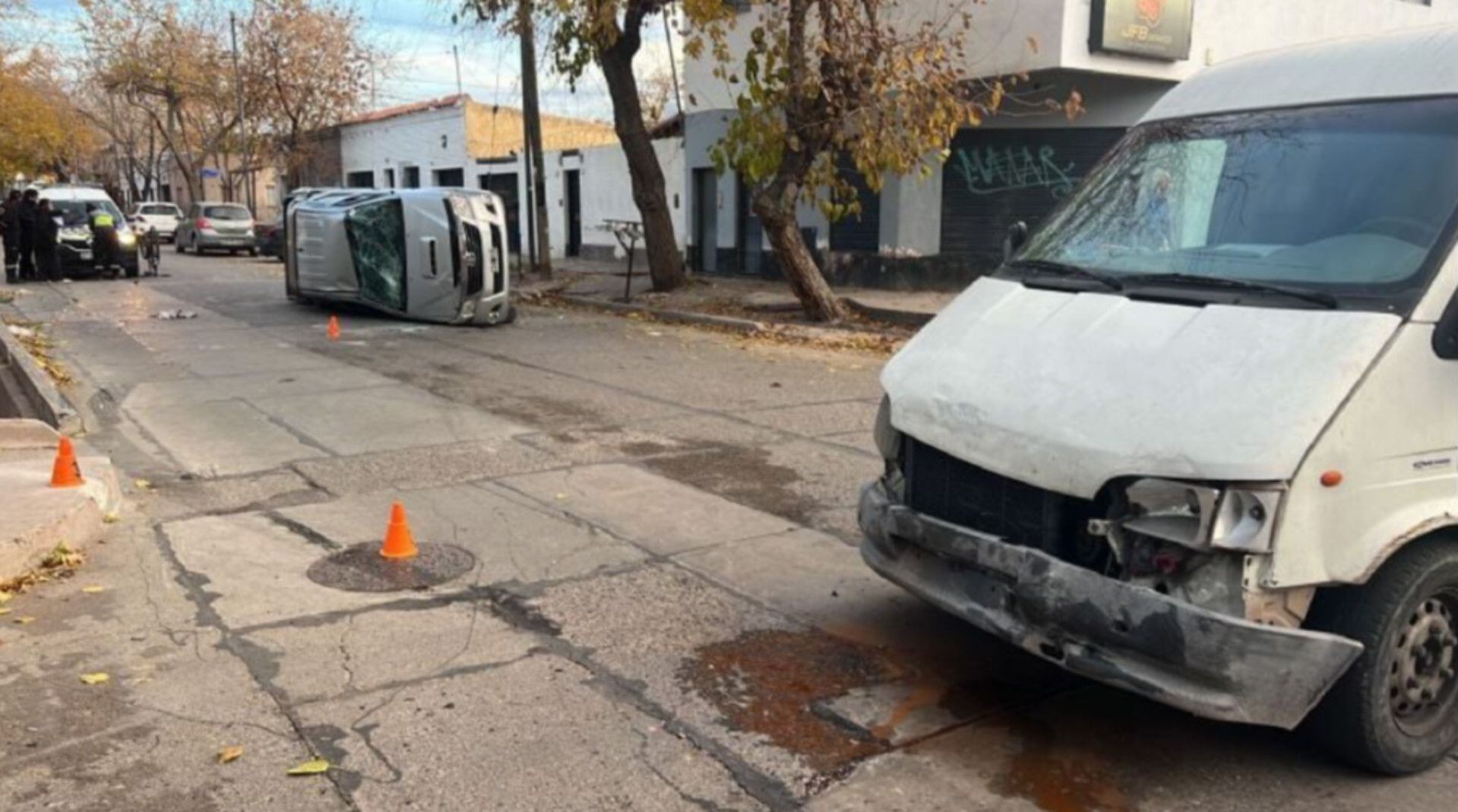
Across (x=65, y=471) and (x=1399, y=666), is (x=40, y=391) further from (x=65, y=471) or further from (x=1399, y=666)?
(x=1399, y=666)

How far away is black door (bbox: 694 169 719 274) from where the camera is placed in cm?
2378

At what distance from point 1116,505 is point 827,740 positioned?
1282mm

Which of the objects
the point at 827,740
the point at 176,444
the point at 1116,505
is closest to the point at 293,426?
the point at 176,444

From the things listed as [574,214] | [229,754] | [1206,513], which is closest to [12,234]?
[574,214]

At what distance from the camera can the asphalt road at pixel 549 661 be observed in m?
3.57

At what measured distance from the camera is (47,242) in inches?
880

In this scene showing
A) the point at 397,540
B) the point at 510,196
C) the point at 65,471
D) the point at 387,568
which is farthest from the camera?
the point at 510,196

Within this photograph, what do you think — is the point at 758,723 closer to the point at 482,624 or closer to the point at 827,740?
the point at 827,740

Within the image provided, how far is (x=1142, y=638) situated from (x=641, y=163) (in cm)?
1741

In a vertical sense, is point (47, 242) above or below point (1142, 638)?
above

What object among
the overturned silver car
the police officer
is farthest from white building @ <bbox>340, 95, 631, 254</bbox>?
the overturned silver car

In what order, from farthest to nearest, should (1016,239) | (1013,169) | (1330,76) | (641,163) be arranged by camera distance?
(641,163)
(1013,169)
(1016,239)
(1330,76)

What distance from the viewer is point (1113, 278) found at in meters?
4.16

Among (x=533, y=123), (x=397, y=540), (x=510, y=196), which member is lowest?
(x=397, y=540)
